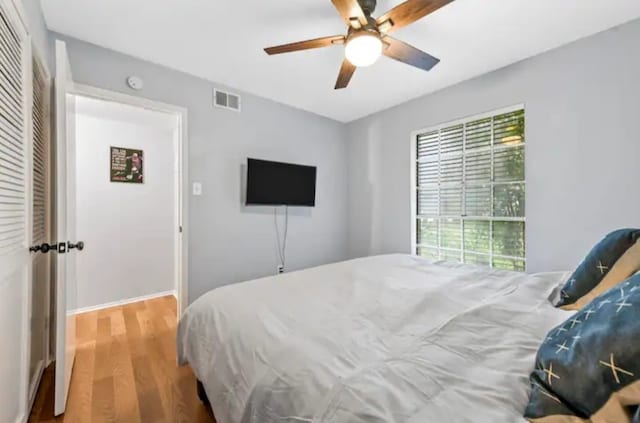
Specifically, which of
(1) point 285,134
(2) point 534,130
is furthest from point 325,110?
(2) point 534,130

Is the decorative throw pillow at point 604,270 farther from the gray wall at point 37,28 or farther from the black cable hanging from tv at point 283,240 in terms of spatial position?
the gray wall at point 37,28

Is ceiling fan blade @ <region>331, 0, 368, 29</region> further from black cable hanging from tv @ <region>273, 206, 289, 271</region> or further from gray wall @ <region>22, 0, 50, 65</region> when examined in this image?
black cable hanging from tv @ <region>273, 206, 289, 271</region>

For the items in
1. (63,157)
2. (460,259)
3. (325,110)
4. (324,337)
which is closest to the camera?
(324,337)

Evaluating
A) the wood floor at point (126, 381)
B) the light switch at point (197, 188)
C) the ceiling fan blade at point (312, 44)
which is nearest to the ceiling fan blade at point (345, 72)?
the ceiling fan blade at point (312, 44)

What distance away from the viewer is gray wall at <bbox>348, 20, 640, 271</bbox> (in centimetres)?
191

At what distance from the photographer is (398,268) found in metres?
2.10

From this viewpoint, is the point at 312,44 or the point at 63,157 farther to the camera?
the point at 312,44

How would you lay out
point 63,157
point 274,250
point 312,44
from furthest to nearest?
point 274,250, point 312,44, point 63,157

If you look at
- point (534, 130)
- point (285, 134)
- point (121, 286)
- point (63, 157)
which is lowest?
point (121, 286)

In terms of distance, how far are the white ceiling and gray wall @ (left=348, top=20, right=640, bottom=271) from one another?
0.14 metres

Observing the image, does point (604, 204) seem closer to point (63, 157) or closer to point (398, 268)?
point (398, 268)

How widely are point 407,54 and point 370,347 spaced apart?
5.88 feet

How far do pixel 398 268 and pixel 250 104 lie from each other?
227 centimetres

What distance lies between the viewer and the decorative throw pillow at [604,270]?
48.9 inches
